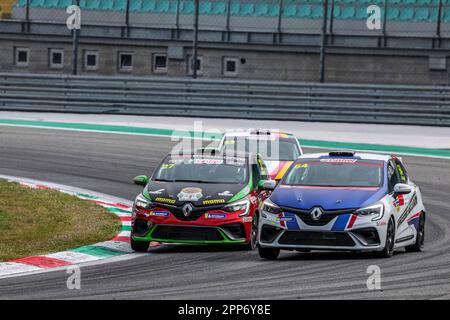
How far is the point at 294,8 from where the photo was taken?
38750 mm

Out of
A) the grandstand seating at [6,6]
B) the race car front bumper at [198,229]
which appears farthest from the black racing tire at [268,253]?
the grandstand seating at [6,6]

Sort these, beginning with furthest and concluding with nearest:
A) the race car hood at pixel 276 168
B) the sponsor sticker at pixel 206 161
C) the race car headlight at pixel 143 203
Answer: the race car hood at pixel 276 168, the sponsor sticker at pixel 206 161, the race car headlight at pixel 143 203

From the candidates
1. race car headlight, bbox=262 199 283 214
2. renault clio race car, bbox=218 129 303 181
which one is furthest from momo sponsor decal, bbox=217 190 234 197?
renault clio race car, bbox=218 129 303 181

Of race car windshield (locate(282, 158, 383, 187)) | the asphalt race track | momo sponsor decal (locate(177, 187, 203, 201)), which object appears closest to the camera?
the asphalt race track

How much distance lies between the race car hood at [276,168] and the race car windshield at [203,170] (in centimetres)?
264

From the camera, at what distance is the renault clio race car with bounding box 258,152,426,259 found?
49.5 ft

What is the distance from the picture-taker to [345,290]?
12430mm

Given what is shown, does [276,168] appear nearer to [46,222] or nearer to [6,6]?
[46,222]

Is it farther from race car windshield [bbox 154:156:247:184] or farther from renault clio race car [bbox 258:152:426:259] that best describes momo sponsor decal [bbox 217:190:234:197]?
renault clio race car [bbox 258:152:426:259]

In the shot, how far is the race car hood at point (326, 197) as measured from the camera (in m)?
15.3

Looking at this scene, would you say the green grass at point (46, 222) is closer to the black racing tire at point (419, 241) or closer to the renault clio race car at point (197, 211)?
the renault clio race car at point (197, 211)

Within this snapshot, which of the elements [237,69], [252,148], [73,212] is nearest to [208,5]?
[237,69]

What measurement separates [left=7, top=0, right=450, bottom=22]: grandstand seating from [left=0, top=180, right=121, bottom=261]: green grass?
60.9ft

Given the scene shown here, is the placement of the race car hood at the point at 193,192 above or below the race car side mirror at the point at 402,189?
below
